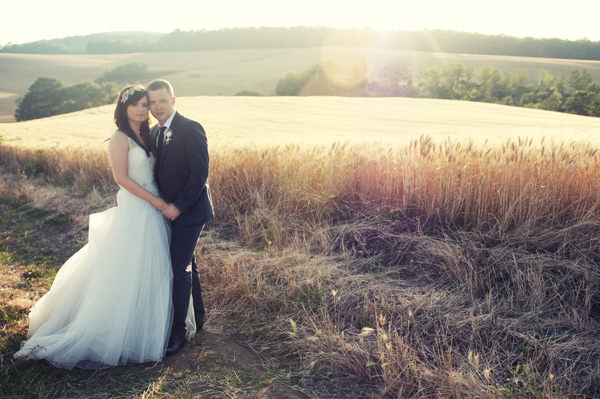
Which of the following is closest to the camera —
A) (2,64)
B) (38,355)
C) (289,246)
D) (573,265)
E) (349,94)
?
(38,355)

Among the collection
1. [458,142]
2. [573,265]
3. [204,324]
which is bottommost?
[204,324]

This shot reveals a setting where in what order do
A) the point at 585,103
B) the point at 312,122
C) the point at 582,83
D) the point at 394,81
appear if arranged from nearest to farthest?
the point at 312,122 < the point at 585,103 < the point at 582,83 < the point at 394,81

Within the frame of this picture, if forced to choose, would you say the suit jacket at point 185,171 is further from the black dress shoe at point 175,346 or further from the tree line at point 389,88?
the tree line at point 389,88

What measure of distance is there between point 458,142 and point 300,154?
2300 millimetres

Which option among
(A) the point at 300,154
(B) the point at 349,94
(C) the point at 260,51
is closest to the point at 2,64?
(C) the point at 260,51

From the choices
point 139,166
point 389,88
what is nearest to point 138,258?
point 139,166

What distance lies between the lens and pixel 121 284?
10.2ft

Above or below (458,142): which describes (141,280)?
below

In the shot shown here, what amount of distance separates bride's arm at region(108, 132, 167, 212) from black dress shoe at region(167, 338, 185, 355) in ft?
3.48

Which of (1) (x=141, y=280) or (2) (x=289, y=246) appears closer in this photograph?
(1) (x=141, y=280)

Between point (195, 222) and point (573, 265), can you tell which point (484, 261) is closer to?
point (573, 265)

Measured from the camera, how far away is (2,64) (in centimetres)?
6700

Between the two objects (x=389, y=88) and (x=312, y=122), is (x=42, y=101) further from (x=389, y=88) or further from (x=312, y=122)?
(x=389, y=88)

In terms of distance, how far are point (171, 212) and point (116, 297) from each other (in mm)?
766
